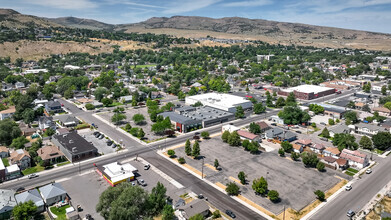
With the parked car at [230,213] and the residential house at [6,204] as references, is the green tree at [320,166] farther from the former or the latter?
the residential house at [6,204]

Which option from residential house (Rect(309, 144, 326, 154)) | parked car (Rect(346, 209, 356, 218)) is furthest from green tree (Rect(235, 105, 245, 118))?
parked car (Rect(346, 209, 356, 218))

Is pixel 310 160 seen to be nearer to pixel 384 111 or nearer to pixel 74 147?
pixel 74 147

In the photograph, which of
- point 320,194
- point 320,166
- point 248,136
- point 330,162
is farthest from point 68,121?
point 330,162

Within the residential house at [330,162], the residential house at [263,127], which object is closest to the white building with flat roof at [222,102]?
the residential house at [263,127]

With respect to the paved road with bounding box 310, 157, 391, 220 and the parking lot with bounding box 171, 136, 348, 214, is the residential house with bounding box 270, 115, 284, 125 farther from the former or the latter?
the paved road with bounding box 310, 157, 391, 220

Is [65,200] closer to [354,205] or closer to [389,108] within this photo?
[354,205]
